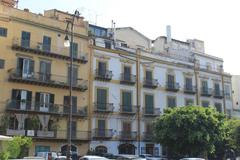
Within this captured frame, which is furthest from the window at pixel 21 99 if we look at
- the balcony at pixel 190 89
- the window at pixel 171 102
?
the balcony at pixel 190 89

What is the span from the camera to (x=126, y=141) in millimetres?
44719

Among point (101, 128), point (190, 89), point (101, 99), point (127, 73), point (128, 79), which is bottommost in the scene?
point (101, 128)

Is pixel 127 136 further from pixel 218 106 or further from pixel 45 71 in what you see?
pixel 218 106

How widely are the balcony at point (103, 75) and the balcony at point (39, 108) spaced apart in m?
4.34

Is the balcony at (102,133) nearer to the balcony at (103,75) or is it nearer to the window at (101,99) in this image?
the window at (101,99)

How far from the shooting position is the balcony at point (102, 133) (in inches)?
1650

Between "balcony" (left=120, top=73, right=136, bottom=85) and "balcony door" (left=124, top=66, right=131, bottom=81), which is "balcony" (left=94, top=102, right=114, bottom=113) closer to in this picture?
"balcony" (left=120, top=73, right=136, bottom=85)

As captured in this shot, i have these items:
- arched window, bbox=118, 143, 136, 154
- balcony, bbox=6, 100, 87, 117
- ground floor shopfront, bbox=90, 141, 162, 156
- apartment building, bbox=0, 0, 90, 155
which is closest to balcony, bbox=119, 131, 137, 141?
ground floor shopfront, bbox=90, 141, 162, 156

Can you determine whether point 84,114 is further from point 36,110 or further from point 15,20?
point 15,20

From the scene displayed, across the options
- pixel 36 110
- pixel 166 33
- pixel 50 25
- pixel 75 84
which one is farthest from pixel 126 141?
pixel 166 33

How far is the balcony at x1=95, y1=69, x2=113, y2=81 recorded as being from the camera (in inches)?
1716

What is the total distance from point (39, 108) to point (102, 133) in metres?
8.17

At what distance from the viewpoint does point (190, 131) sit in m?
38.1

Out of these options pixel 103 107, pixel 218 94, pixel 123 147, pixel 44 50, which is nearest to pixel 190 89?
pixel 218 94
